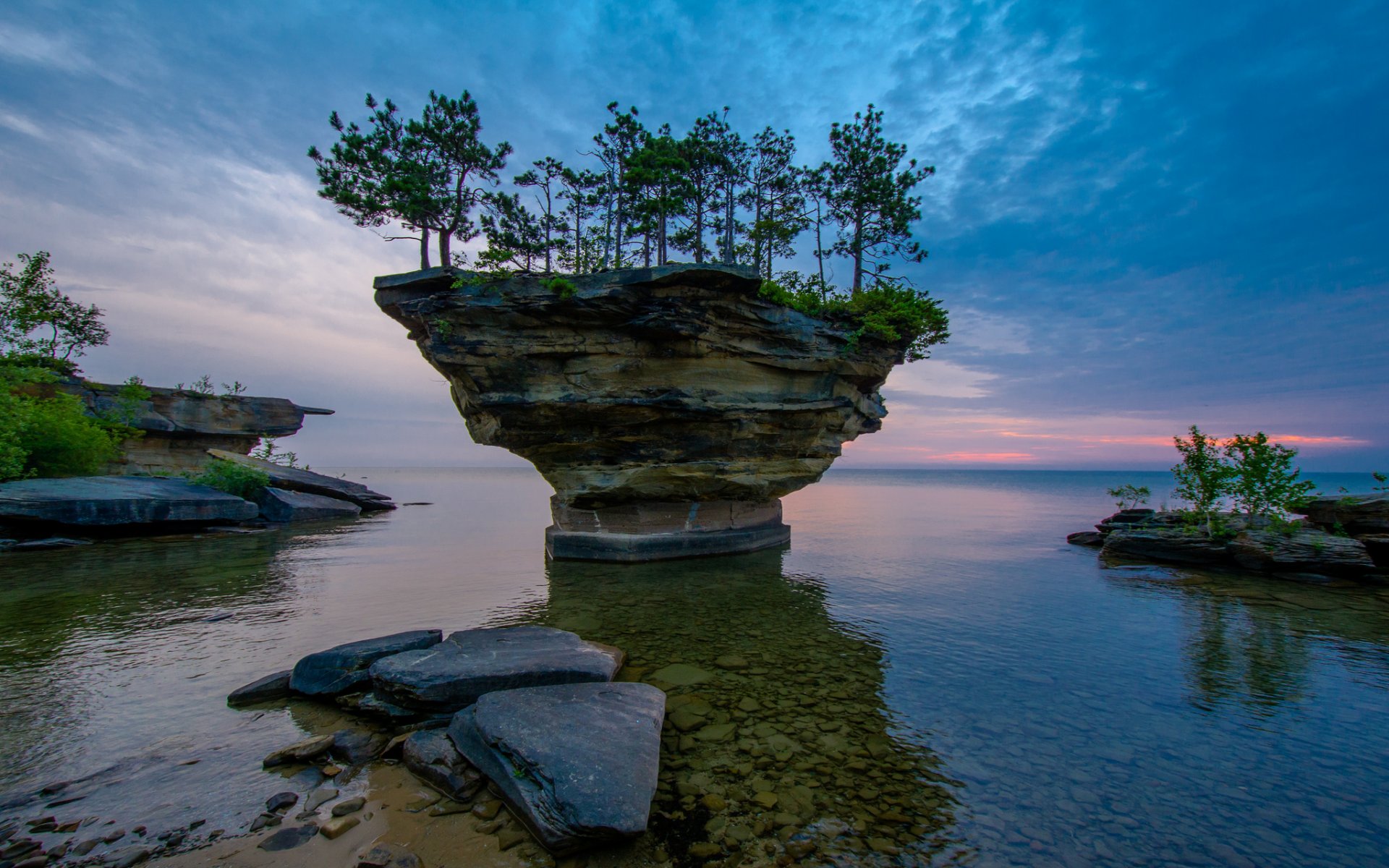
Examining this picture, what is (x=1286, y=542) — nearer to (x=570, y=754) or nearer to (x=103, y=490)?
(x=570, y=754)

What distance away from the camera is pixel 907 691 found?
20.3 feet

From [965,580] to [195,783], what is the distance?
14419mm

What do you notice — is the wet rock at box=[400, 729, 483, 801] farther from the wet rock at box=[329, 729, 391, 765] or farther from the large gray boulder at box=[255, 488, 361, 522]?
the large gray boulder at box=[255, 488, 361, 522]

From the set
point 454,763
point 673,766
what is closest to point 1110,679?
point 673,766

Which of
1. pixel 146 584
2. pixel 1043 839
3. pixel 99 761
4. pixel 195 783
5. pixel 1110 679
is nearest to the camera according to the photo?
pixel 1043 839

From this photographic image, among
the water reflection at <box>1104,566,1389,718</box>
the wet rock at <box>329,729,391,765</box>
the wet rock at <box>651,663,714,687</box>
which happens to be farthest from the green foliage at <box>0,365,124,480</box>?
the water reflection at <box>1104,566,1389,718</box>

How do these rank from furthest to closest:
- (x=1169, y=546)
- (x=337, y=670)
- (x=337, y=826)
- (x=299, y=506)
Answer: (x=299, y=506)
(x=1169, y=546)
(x=337, y=670)
(x=337, y=826)

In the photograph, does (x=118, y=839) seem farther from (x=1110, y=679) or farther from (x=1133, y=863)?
(x=1110, y=679)

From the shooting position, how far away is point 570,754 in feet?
12.9

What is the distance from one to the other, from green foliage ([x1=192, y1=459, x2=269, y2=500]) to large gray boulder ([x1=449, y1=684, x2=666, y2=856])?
91.5 feet

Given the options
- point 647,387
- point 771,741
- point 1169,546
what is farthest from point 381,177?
point 1169,546

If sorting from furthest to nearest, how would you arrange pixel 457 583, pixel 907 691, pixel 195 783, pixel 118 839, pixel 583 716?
1. pixel 457 583
2. pixel 907 691
3. pixel 583 716
4. pixel 195 783
5. pixel 118 839

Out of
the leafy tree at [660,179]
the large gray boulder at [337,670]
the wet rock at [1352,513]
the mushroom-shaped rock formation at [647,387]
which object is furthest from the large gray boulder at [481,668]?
the wet rock at [1352,513]

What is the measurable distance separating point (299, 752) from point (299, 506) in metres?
27.2
